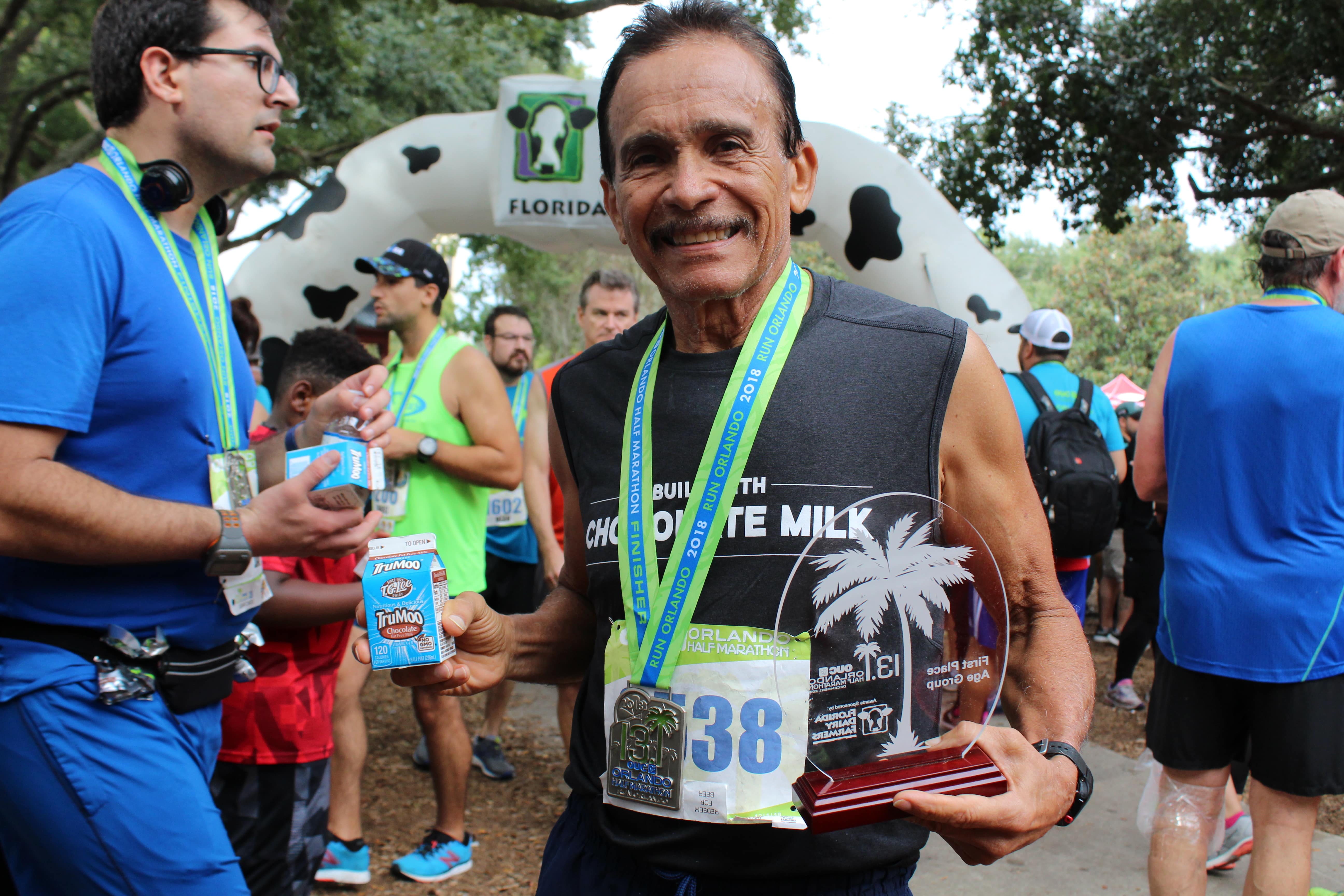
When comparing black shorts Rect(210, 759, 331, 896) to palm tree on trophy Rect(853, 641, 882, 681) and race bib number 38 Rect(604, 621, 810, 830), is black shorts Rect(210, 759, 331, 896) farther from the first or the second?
palm tree on trophy Rect(853, 641, 882, 681)

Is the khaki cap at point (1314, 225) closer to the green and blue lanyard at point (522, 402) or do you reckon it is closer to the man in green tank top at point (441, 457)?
the man in green tank top at point (441, 457)

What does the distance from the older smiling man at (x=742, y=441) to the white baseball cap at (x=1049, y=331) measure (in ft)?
11.8

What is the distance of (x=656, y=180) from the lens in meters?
1.43

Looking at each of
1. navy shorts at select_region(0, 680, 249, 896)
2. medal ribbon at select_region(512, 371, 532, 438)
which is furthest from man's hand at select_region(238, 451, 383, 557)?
medal ribbon at select_region(512, 371, 532, 438)

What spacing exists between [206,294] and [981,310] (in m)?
5.43

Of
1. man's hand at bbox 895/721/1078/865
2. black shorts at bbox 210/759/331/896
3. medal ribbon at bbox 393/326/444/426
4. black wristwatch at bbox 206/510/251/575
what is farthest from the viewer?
medal ribbon at bbox 393/326/444/426

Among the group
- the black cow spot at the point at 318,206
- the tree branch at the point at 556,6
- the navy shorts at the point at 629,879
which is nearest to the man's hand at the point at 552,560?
the navy shorts at the point at 629,879

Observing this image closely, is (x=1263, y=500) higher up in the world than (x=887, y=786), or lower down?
higher up

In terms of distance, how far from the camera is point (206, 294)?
2.00 m

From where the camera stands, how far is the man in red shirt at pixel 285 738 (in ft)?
8.62

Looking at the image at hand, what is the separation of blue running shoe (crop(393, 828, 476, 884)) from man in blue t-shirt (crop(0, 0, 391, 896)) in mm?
1992

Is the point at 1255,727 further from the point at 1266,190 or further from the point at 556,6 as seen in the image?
the point at 556,6

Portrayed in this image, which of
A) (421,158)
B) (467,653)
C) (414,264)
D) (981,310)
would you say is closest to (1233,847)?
(467,653)

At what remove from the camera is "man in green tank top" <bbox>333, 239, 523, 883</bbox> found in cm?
374
